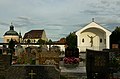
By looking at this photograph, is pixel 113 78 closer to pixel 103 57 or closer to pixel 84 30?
pixel 103 57

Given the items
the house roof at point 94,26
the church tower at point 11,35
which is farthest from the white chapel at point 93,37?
the church tower at point 11,35

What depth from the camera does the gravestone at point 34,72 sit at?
9023mm

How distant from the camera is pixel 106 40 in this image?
42062mm

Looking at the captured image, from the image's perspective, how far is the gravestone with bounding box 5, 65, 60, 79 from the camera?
9023mm

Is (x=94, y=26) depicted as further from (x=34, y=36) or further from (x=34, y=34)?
(x=34, y=34)

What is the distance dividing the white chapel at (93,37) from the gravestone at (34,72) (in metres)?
33.2

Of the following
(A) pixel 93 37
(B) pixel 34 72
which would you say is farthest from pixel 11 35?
(B) pixel 34 72

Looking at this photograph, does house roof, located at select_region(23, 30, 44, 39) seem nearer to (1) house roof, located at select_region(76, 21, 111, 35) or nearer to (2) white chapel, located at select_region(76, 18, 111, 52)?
(2) white chapel, located at select_region(76, 18, 111, 52)

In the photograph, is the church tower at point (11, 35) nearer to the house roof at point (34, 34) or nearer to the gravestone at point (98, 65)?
the house roof at point (34, 34)

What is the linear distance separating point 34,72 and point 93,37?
36337mm

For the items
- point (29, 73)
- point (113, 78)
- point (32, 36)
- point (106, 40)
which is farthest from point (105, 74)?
point (32, 36)

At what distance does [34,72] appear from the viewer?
9.02 metres

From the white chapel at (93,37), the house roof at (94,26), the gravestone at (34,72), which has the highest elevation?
the house roof at (94,26)

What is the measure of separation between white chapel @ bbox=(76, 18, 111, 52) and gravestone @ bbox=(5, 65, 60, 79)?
3319 centimetres
